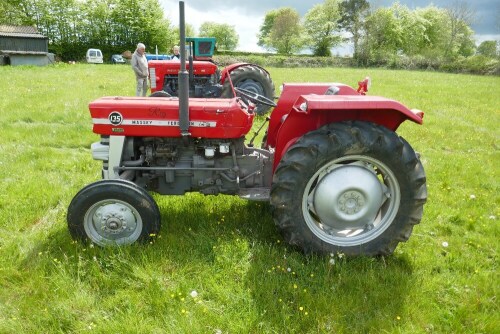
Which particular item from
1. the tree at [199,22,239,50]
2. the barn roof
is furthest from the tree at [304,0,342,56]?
the barn roof

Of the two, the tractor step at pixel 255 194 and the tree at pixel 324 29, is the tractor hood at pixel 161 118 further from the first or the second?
the tree at pixel 324 29

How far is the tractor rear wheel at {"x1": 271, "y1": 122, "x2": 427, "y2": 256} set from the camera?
2.64 meters

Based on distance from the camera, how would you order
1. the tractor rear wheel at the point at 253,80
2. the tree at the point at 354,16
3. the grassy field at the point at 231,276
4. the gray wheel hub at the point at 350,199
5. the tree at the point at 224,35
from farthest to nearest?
the tree at the point at 224,35 → the tree at the point at 354,16 → the tractor rear wheel at the point at 253,80 → the gray wheel hub at the point at 350,199 → the grassy field at the point at 231,276

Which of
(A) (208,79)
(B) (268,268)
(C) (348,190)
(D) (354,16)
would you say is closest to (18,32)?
(A) (208,79)

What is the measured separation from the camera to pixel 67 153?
17.9 ft

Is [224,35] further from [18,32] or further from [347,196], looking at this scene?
[347,196]

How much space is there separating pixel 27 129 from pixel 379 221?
613 cm

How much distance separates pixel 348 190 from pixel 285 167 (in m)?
0.52

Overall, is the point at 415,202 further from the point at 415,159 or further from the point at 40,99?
the point at 40,99

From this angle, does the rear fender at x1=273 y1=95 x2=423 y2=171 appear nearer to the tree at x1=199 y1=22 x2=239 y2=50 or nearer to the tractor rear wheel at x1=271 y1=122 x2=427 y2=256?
the tractor rear wheel at x1=271 y1=122 x2=427 y2=256

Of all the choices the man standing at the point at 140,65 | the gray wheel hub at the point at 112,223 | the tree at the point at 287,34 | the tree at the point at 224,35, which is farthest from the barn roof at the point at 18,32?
the tree at the point at 224,35

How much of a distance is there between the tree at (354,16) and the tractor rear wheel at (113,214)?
51.0m

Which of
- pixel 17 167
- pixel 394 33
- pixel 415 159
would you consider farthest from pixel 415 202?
pixel 394 33

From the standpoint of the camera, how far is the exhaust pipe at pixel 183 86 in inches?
96.6
